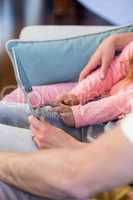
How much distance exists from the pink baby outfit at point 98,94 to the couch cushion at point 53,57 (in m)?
0.04

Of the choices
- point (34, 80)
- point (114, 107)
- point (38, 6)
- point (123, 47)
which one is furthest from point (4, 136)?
point (38, 6)

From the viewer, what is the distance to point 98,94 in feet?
3.95

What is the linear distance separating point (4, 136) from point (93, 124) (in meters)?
0.26

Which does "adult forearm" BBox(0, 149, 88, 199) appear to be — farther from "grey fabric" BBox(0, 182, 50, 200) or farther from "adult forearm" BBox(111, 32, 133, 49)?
"adult forearm" BBox(111, 32, 133, 49)

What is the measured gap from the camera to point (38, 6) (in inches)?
118

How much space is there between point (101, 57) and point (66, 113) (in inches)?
8.8

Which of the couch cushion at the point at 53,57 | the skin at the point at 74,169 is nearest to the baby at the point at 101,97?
the couch cushion at the point at 53,57

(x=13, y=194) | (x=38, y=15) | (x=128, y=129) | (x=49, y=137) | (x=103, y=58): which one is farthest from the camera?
(x=38, y=15)

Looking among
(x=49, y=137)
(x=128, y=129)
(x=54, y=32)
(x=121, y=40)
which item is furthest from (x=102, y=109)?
(x=54, y=32)

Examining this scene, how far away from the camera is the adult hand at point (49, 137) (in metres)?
1.11

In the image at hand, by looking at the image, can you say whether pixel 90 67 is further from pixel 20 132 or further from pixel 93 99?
pixel 20 132

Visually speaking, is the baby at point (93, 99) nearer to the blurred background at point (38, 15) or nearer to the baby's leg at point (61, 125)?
the baby's leg at point (61, 125)

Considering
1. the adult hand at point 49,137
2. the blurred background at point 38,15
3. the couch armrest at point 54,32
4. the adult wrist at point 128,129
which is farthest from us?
the blurred background at point 38,15

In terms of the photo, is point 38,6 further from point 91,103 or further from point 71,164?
point 71,164
